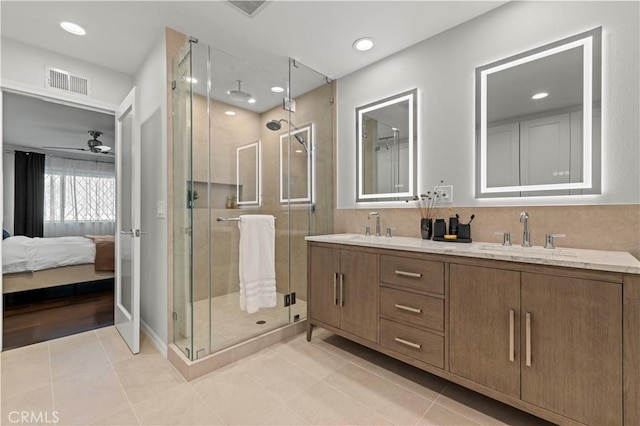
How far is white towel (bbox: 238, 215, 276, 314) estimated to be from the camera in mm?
2307

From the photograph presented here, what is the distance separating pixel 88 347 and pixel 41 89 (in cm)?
209

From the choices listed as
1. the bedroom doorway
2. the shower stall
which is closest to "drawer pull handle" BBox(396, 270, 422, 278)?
the shower stall

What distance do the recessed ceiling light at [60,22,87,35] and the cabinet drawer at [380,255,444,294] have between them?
2.76 metres

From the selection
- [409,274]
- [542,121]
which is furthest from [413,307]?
[542,121]

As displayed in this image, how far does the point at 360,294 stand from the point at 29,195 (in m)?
7.14

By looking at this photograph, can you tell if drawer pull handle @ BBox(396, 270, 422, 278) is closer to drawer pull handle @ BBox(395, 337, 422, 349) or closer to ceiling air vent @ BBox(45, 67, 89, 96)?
drawer pull handle @ BBox(395, 337, 422, 349)

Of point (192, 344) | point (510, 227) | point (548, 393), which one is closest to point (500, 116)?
point (510, 227)

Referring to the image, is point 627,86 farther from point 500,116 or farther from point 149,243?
point 149,243

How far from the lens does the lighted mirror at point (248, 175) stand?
2.56 m

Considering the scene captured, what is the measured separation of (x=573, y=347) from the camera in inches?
47.8

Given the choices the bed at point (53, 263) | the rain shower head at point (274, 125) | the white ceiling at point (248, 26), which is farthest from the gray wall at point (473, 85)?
the bed at point (53, 263)

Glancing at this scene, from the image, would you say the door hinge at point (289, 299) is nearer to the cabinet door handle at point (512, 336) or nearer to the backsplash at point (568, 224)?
the backsplash at point (568, 224)

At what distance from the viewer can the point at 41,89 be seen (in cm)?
226

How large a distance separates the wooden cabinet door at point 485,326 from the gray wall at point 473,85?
69cm
